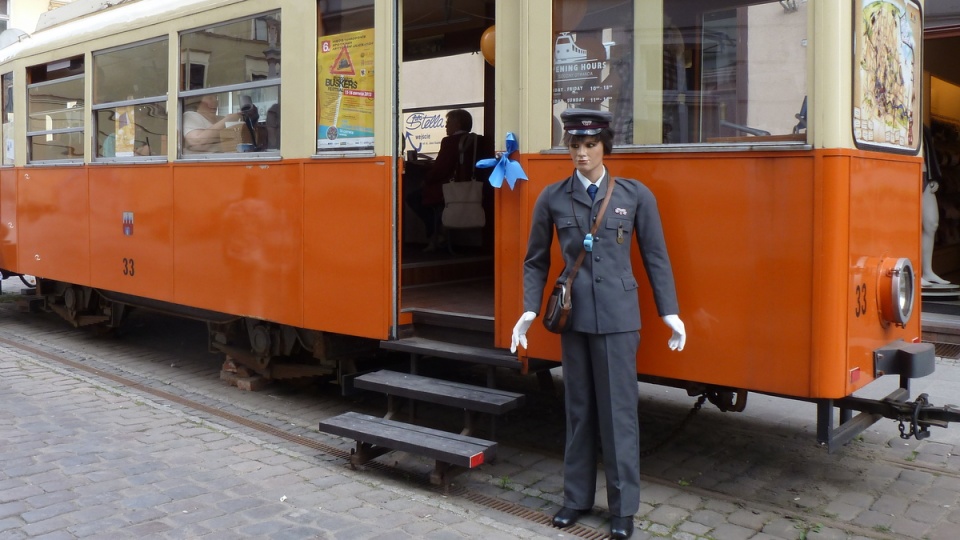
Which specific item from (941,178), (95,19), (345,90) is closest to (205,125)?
(345,90)

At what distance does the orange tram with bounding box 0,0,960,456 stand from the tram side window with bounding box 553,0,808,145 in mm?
10

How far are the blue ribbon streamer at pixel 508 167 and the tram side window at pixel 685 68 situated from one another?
0.24m

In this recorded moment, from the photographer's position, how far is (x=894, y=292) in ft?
13.6

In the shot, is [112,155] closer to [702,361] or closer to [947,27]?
[702,361]

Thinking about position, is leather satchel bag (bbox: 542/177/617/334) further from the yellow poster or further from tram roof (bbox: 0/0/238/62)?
the yellow poster

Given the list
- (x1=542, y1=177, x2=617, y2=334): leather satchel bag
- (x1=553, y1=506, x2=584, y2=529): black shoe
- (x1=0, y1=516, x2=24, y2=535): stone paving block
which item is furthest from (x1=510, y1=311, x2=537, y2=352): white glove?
(x1=0, y1=516, x2=24, y2=535): stone paving block

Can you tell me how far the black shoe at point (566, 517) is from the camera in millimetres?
4250

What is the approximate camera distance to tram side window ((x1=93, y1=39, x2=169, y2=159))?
728 cm

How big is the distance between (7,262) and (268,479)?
21.1 feet

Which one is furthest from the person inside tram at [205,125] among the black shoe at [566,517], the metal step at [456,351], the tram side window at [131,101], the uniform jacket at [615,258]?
the black shoe at [566,517]

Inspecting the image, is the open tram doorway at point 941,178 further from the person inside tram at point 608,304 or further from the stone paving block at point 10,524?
the stone paving block at point 10,524

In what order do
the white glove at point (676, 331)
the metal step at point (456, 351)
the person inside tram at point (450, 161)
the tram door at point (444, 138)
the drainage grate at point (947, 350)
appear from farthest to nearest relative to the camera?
the person inside tram at point (450, 161)
the drainage grate at point (947, 350)
the tram door at point (444, 138)
the metal step at point (456, 351)
the white glove at point (676, 331)

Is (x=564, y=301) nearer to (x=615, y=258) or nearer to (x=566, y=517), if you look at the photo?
(x=615, y=258)

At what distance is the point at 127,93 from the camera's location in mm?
7699
